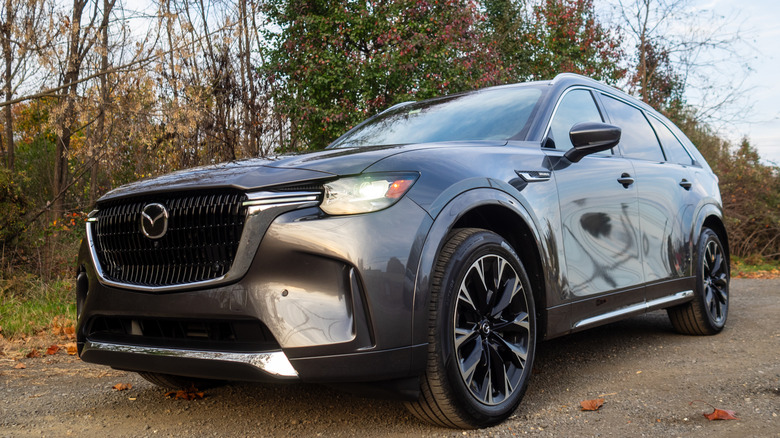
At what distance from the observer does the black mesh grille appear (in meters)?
2.55

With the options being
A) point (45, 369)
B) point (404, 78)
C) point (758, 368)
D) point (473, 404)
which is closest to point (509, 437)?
point (473, 404)

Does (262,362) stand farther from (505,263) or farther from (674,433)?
(674,433)

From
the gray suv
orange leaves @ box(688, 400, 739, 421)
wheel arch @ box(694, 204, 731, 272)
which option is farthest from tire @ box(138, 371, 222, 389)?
wheel arch @ box(694, 204, 731, 272)

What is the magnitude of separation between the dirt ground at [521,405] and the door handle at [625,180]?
1.11 m

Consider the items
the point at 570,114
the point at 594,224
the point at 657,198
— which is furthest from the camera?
the point at 657,198

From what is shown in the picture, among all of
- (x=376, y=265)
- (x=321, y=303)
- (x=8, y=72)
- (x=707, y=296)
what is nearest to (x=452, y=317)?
(x=376, y=265)

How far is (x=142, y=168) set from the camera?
908cm

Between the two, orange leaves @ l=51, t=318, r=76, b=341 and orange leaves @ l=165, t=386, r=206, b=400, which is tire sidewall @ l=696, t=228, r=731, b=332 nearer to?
orange leaves @ l=165, t=386, r=206, b=400

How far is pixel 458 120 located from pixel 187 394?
7.04 feet

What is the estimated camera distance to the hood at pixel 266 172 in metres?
2.57

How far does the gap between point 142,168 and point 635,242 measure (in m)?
7.01

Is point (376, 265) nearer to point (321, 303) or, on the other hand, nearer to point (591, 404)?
point (321, 303)

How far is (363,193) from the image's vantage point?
2.55 metres

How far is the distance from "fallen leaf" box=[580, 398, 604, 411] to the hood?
4.65ft
